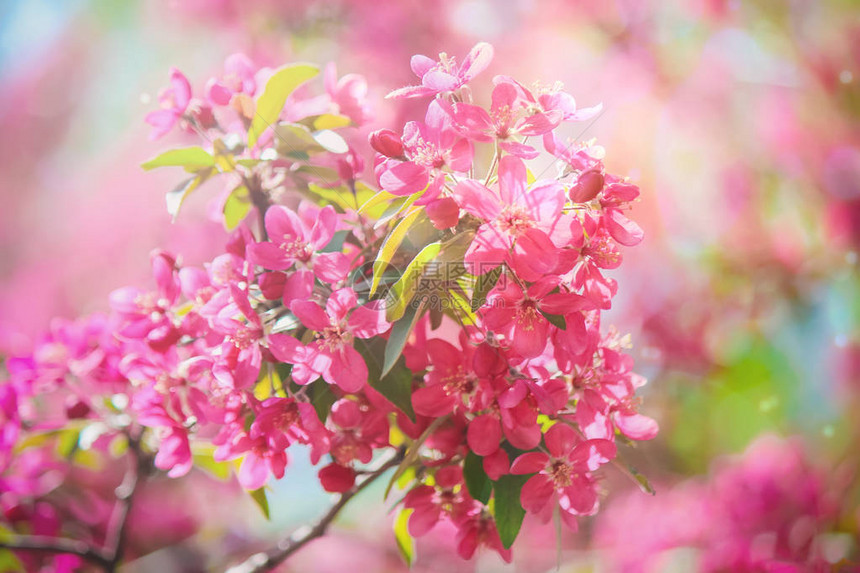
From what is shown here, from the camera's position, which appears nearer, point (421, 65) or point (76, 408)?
point (421, 65)

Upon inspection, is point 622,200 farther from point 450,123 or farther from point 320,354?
point 320,354

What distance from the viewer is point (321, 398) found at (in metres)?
0.70

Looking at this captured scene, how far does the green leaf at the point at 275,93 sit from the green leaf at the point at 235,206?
0.22 ft

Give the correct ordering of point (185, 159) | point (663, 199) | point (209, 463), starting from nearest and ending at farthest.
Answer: point (185, 159)
point (209, 463)
point (663, 199)

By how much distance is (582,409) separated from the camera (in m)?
0.67

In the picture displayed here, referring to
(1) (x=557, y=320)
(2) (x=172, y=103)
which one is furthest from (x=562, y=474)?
(2) (x=172, y=103)

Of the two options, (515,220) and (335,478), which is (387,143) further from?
(335,478)

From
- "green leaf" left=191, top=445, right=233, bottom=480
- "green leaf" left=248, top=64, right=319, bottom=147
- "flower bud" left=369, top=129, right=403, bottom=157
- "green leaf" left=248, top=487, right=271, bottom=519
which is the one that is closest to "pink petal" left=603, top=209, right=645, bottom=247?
"flower bud" left=369, top=129, right=403, bottom=157

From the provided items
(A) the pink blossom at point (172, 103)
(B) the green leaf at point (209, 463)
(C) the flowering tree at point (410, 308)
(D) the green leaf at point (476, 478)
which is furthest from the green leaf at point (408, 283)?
(B) the green leaf at point (209, 463)

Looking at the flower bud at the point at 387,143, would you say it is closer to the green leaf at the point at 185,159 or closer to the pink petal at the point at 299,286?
the pink petal at the point at 299,286

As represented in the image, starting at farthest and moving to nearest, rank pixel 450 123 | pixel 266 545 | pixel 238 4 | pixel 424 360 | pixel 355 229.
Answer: pixel 238 4 → pixel 266 545 → pixel 355 229 → pixel 424 360 → pixel 450 123

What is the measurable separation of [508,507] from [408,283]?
288 mm

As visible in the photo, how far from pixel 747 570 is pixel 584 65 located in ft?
4.87

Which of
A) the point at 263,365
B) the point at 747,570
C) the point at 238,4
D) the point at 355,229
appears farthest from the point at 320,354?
the point at 238,4
